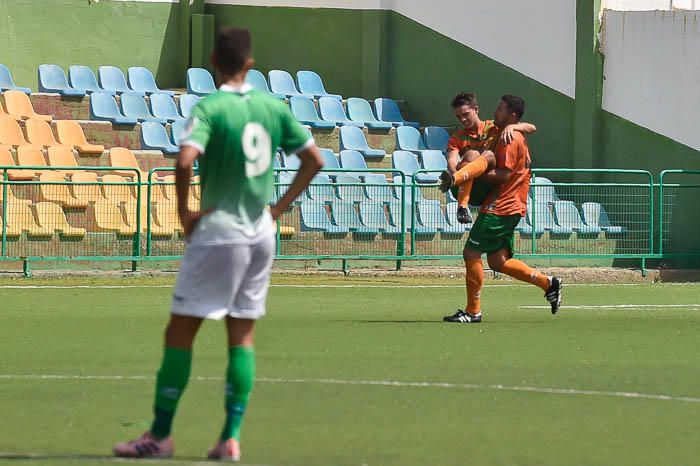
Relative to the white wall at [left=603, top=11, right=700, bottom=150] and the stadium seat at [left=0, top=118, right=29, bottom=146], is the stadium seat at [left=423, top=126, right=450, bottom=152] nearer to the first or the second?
the white wall at [left=603, top=11, right=700, bottom=150]

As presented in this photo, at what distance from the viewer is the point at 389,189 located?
2194 cm

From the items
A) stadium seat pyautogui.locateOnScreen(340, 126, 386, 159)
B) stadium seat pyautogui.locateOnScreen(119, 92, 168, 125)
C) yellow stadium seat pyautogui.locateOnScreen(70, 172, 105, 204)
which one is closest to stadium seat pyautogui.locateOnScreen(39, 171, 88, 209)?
yellow stadium seat pyautogui.locateOnScreen(70, 172, 105, 204)

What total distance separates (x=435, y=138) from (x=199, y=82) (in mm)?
4205

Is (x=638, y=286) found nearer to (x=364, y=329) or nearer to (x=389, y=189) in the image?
(x=389, y=189)

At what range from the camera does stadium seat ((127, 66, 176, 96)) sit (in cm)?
2712

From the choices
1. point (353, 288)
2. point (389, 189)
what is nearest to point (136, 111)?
point (389, 189)

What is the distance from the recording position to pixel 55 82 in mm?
26297

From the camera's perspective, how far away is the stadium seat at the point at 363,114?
27.2 m

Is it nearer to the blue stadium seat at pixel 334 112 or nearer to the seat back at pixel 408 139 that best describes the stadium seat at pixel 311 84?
the blue stadium seat at pixel 334 112

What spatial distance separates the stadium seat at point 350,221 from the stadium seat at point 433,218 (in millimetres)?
682

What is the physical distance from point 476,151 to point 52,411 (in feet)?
21.3

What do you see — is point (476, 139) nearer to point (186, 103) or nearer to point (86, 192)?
point (86, 192)

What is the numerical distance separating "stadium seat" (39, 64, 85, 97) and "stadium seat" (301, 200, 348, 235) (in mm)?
5849

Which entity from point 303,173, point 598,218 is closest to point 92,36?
point 598,218
